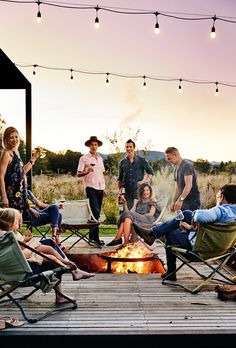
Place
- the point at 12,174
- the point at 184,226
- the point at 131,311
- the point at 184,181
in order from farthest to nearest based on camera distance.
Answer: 1. the point at 184,181
2. the point at 12,174
3. the point at 184,226
4. the point at 131,311

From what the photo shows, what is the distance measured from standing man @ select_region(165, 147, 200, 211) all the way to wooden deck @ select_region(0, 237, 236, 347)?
4.38 feet

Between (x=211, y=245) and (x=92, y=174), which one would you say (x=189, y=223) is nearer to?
(x=211, y=245)

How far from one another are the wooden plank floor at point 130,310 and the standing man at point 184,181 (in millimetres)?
1336

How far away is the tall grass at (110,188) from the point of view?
10.3 meters

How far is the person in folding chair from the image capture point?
4.21 m

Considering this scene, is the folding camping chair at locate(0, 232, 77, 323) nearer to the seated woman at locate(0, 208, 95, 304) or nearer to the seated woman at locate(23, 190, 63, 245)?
the seated woman at locate(0, 208, 95, 304)

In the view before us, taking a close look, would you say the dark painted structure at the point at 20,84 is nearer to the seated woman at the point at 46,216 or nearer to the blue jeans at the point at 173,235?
the seated woman at the point at 46,216

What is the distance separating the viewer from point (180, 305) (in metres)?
3.89

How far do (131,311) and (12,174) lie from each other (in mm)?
2235

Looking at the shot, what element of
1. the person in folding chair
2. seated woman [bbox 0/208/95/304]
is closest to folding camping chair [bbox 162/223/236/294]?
the person in folding chair

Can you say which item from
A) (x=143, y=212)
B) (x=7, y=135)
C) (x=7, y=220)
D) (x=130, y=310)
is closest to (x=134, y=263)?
(x=143, y=212)

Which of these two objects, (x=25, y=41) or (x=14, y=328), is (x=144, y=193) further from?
(x=25, y=41)

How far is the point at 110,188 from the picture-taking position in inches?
413

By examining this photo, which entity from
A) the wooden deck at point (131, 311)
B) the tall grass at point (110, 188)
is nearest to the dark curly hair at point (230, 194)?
the wooden deck at point (131, 311)
